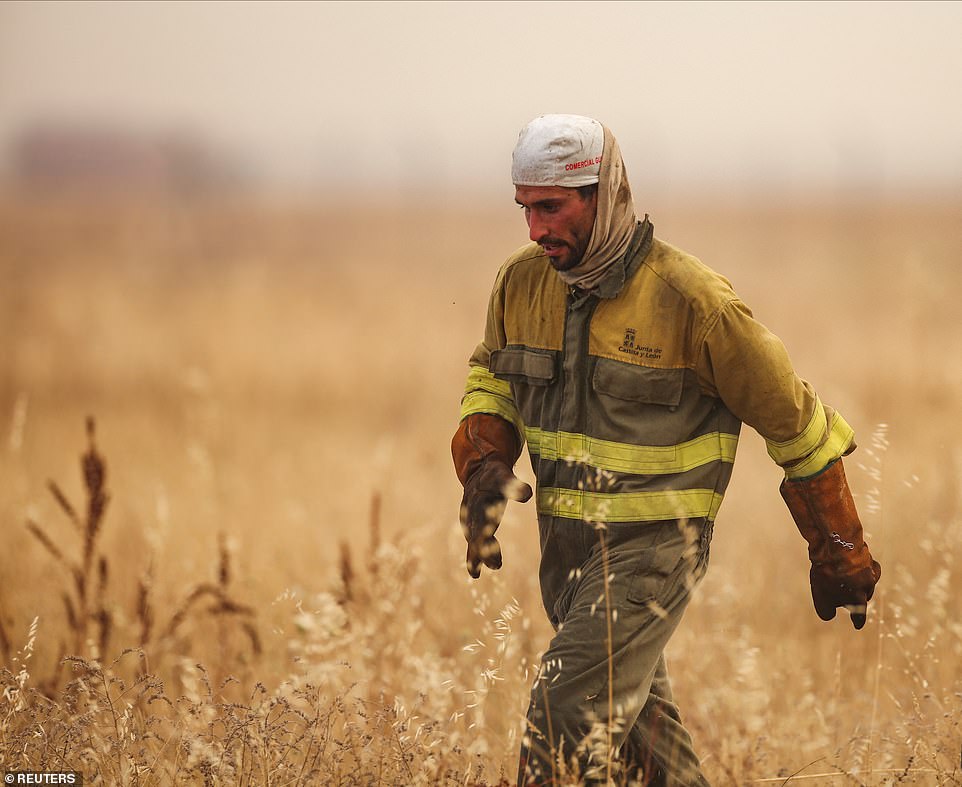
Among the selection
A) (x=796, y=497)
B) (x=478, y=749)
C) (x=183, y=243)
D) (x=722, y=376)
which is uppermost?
(x=722, y=376)

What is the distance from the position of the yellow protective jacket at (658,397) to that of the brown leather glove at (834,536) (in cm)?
5

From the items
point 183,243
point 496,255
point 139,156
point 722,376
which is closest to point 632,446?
point 722,376

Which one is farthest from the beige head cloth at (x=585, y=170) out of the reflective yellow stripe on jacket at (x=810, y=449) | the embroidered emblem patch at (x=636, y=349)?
the reflective yellow stripe on jacket at (x=810, y=449)

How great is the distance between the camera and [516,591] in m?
4.89

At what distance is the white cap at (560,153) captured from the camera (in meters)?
2.71

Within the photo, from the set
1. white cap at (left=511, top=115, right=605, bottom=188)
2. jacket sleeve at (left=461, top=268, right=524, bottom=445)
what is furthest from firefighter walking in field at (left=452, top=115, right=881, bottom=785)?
jacket sleeve at (left=461, top=268, right=524, bottom=445)

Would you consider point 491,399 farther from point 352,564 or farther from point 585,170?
point 352,564

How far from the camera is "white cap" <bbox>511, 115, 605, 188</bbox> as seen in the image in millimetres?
2715

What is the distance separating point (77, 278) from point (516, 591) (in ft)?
59.7

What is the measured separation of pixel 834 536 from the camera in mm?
2793

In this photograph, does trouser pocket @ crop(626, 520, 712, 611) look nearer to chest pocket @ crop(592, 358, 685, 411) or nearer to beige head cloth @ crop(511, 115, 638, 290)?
chest pocket @ crop(592, 358, 685, 411)

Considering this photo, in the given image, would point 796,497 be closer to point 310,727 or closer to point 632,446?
point 632,446

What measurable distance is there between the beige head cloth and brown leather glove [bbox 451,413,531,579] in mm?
537

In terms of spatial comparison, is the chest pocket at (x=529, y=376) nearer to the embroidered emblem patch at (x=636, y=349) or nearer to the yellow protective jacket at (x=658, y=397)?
the yellow protective jacket at (x=658, y=397)
